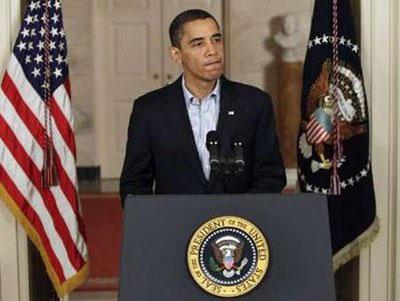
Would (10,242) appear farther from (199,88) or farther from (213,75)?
(213,75)

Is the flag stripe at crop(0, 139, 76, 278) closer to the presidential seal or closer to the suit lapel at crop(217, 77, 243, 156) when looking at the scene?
the suit lapel at crop(217, 77, 243, 156)

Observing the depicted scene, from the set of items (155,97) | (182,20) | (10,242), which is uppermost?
(182,20)

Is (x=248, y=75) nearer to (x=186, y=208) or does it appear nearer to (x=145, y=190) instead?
(x=145, y=190)

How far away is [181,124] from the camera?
2744 mm

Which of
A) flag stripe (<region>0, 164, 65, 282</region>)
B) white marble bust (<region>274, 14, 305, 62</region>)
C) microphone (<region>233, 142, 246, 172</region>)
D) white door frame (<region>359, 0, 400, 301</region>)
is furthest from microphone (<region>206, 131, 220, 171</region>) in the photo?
white marble bust (<region>274, 14, 305, 62</region>)

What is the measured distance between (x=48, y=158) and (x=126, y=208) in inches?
53.3

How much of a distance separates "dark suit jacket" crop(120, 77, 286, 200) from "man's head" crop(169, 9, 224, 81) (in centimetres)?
16

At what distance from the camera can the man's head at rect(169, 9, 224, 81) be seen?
261 centimetres

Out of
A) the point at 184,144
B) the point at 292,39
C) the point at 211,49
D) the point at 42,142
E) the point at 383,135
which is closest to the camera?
the point at 211,49

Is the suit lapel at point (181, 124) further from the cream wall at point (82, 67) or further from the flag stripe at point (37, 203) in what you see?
the cream wall at point (82, 67)

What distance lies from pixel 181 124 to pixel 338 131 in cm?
92

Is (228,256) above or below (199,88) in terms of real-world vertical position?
below

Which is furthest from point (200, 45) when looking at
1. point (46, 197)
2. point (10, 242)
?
point (10, 242)

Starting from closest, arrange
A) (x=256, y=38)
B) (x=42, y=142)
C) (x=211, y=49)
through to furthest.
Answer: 1. (x=211, y=49)
2. (x=42, y=142)
3. (x=256, y=38)
